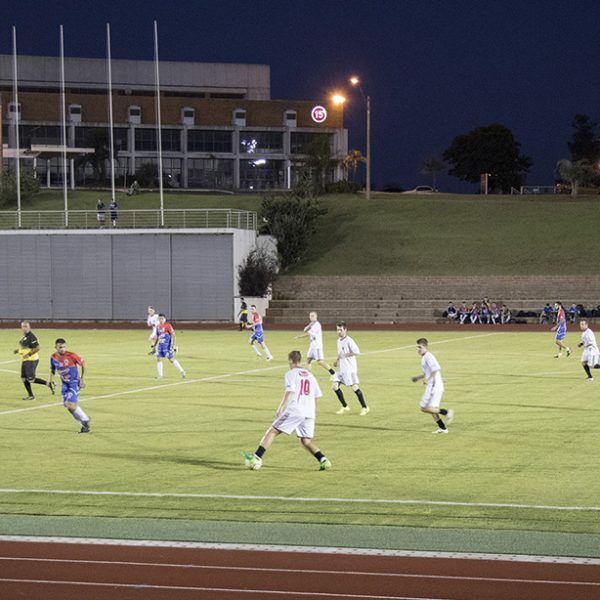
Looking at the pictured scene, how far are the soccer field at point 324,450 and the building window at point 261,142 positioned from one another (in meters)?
91.9

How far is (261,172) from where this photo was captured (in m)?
125

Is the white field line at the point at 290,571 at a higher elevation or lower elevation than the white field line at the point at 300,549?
higher

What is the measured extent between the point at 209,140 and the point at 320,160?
2246 cm

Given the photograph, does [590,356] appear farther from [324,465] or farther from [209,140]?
[209,140]

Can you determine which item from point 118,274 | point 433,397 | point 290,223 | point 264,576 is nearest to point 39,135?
point 290,223

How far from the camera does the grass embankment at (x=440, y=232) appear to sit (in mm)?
73312

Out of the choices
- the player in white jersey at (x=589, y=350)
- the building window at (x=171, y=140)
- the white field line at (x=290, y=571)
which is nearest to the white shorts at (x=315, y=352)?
the player in white jersey at (x=589, y=350)

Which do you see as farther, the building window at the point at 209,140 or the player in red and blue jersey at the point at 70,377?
the building window at the point at 209,140

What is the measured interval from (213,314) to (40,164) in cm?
5692

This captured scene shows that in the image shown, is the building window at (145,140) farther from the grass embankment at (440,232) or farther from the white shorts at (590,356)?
the white shorts at (590,356)

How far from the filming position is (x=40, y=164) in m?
117

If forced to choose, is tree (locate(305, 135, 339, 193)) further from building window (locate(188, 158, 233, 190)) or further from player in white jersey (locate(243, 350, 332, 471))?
player in white jersey (locate(243, 350, 332, 471))

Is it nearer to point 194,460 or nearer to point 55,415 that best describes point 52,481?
point 194,460

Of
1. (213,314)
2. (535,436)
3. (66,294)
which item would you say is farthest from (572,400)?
(66,294)
